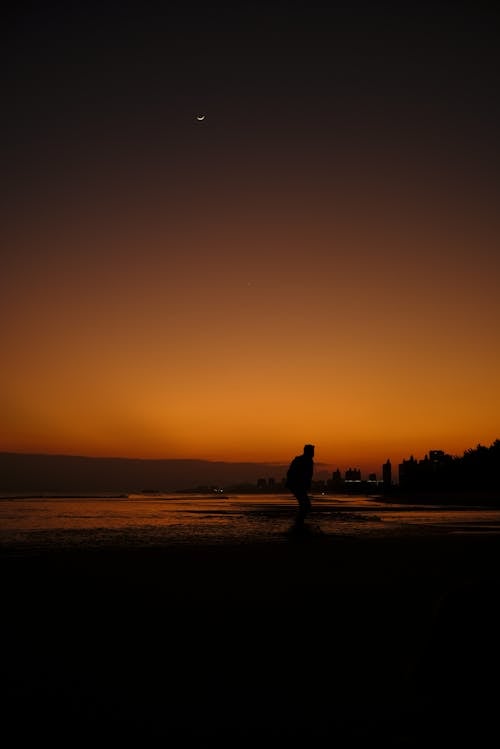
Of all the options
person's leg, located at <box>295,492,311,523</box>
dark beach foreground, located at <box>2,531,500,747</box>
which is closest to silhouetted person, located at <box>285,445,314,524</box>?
person's leg, located at <box>295,492,311,523</box>

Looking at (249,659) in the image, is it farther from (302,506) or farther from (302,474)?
(302,474)

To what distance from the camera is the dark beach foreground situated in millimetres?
2861

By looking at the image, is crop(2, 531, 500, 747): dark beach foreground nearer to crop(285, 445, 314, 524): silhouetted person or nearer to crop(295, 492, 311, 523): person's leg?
crop(295, 492, 311, 523): person's leg

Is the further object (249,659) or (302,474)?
(302,474)

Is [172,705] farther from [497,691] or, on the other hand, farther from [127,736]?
[497,691]

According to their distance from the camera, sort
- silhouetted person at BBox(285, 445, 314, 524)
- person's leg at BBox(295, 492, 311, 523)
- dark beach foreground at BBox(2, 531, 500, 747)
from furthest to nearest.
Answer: silhouetted person at BBox(285, 445, 314, 524) < person's leg at BBox(295, 492, 311, 523) < dark beach foreground at BBox(2, 531, 500, 747)

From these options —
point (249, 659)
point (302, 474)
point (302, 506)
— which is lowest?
point (249, 659)

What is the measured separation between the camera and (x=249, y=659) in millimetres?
3916

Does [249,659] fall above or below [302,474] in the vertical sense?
below

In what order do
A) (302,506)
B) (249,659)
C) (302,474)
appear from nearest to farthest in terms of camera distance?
A: (249,659)
(302,506)
(302,474)

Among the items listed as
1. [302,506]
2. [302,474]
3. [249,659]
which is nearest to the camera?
[249,659]

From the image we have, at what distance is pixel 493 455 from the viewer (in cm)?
7756

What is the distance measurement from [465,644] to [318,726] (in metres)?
0.89

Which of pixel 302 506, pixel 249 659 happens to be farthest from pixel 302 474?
pixel 249 659
